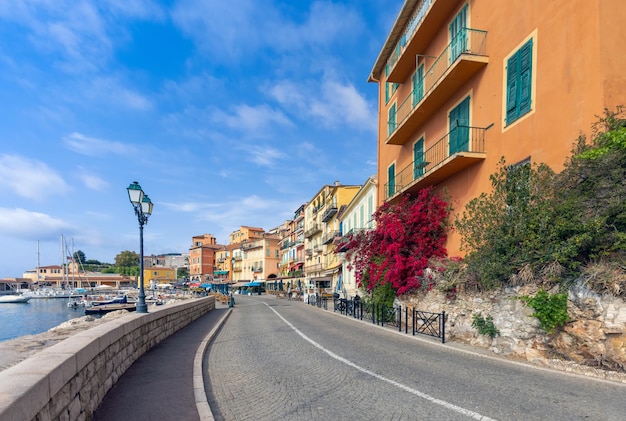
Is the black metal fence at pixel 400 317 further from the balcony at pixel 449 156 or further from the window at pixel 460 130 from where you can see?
the window at pixel 460 130

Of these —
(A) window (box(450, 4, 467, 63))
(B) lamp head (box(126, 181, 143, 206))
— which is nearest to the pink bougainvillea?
(A) window (box(450, 4, 467, 63))

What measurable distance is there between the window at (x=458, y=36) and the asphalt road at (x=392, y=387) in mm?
10304

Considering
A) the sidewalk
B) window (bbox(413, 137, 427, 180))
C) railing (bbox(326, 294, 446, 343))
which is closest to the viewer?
the sidewalk

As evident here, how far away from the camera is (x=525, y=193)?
9.79m

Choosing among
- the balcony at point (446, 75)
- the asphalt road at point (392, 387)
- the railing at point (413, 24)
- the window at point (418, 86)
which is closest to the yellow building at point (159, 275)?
the railing at point (413, 24)

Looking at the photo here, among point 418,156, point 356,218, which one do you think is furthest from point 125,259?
point 418,156

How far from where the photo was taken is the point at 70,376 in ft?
12.4

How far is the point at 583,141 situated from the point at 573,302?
148 inches

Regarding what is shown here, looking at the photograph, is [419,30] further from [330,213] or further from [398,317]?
[330,213]

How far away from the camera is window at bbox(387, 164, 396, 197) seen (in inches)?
805

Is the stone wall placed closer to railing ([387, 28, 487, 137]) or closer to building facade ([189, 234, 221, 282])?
railing ([387, 28, 487, 137])

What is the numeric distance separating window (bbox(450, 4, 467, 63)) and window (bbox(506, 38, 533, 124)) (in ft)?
7.14

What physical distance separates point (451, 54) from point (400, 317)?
998cm

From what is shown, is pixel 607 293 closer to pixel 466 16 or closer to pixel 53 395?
pixel 53 395
